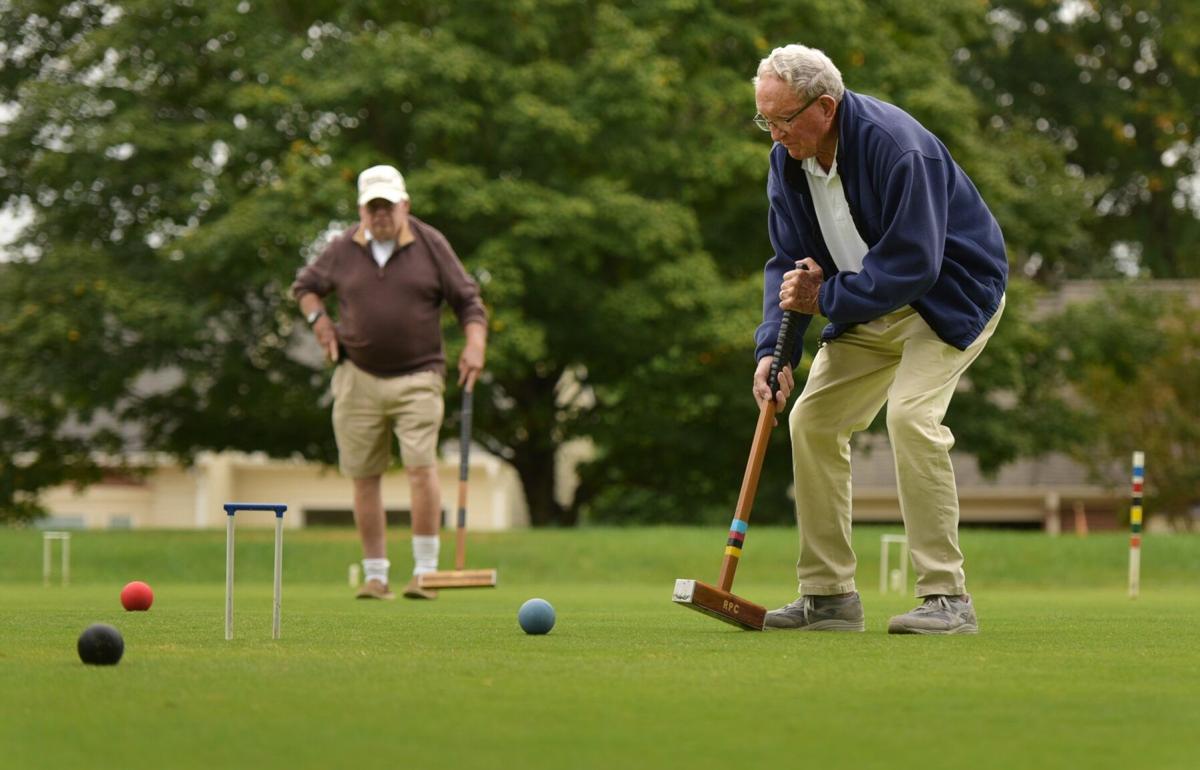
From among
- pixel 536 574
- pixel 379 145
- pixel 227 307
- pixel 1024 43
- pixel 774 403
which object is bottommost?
pixel 536 574

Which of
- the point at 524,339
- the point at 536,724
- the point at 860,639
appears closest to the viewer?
the point at 536,724

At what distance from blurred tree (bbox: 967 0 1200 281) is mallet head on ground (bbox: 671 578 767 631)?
2136 centimetres

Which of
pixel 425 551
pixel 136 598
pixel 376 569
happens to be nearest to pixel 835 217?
pixel 136 598

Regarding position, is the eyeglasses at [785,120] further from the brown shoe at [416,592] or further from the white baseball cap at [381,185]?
the brown shoe at [416,592]

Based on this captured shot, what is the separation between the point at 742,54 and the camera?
1992 cm

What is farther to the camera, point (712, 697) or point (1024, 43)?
point (1024, 43)

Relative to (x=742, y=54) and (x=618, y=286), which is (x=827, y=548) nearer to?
(x=618, y=286)

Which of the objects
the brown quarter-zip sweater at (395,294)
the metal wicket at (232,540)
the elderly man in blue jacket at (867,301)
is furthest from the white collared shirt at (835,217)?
the brown quarter-zip sweater at (395,294)

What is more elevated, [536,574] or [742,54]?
[742,54]

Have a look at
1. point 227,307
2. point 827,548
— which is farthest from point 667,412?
point 827,548

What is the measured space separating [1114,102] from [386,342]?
20.4 metres

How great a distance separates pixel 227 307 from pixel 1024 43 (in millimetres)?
14110

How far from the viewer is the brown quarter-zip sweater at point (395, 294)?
26.4 ft

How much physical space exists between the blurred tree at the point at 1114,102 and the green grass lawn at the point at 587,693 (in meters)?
21.1
